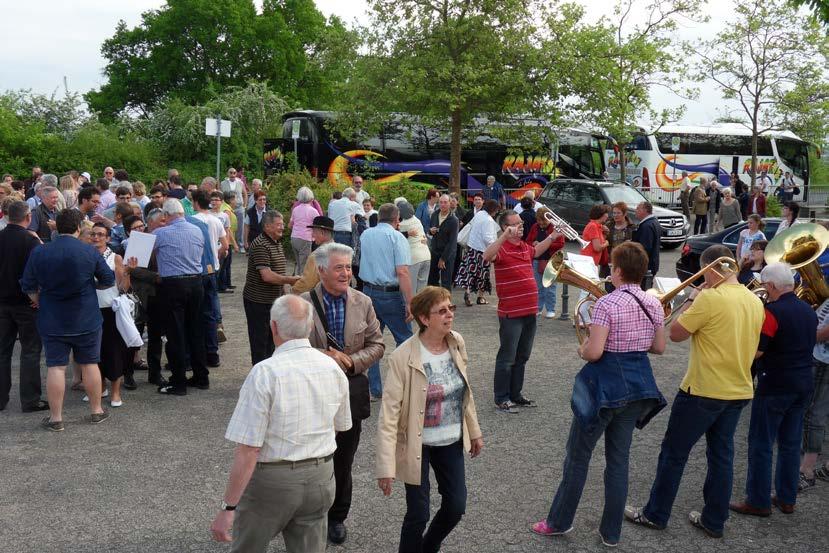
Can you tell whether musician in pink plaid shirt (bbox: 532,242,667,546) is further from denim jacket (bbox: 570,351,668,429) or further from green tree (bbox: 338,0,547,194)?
green tree (bbox: 338,0,547,194)

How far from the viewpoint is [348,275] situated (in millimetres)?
4707

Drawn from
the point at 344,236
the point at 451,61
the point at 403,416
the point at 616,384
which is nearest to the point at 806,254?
the point at 616,384

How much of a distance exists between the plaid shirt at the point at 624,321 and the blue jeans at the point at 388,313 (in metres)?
2.98

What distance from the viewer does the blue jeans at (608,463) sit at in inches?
181

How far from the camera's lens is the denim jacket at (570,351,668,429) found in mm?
4484

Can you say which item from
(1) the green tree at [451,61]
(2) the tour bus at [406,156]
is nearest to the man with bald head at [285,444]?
(1) the green tree at [451,61]

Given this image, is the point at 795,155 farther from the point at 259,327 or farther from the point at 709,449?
the point at 709,449

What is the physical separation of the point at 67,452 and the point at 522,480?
3.50 metres

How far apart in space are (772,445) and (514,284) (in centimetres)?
259

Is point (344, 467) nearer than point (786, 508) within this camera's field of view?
Yes

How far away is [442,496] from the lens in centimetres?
406

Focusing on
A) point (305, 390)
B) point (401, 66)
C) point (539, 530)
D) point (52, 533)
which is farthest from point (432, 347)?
point (401, 66)

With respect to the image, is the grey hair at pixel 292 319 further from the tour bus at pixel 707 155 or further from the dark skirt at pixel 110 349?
the tour bus at pixel 707 155

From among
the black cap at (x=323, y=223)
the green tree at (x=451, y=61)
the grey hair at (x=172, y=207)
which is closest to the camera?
the black cap at (x=323, y=223)
